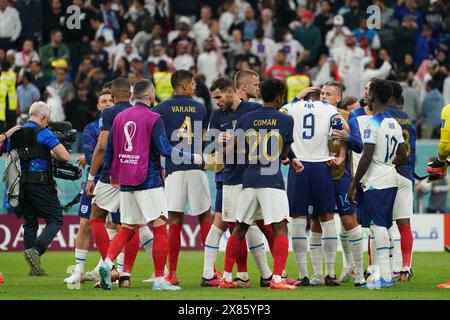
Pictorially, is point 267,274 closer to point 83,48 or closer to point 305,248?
point 305,248

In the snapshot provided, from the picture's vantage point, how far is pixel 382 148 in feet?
48.1

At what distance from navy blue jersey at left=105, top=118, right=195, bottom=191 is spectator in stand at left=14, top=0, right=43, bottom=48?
51.4 feet

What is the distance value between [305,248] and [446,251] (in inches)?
327

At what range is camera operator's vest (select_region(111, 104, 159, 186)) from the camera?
1423 centimetres

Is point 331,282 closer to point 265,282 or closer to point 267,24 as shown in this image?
point 265,282

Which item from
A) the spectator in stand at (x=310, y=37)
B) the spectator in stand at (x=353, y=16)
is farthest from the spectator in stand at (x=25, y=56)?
the spectator in stand at (x=353, y=16)

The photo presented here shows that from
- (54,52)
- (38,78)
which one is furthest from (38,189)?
(54,52)

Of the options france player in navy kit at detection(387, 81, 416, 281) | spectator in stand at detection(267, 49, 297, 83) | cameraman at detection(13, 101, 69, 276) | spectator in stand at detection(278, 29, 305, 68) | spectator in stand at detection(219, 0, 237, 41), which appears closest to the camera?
france player in navy kit at detection(387, 81, 416, 281)

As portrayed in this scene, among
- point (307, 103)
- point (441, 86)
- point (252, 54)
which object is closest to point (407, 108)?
point (441, 86)

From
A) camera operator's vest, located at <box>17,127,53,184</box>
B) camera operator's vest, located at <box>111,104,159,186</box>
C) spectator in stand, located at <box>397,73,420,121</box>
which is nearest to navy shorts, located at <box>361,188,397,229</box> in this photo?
camera operator's vest, located at <box>111,104,159,186</box>

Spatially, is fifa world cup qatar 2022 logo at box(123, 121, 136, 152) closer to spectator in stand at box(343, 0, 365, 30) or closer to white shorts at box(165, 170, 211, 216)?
white shorts at box(165, 170, 211, 216)

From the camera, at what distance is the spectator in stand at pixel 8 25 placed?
29219mm

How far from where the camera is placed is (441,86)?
28.6 metres

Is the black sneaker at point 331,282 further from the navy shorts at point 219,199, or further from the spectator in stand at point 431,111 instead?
the spectator in stand at point 431,111
